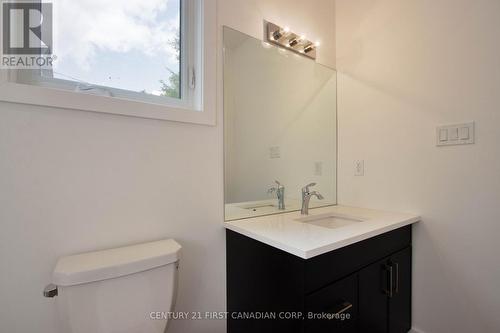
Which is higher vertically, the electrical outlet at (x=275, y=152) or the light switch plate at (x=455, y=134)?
the light switch plate at (x=455, y=134)

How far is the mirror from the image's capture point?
53.2 inches

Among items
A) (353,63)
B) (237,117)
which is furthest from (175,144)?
(353,63)

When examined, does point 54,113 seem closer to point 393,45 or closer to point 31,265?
point 31,265

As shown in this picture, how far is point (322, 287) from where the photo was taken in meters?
0.93

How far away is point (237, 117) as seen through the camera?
1.38 m

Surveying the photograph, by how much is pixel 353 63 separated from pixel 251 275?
5.40 ft

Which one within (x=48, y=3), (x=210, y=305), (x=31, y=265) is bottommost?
(x=210, y=305)

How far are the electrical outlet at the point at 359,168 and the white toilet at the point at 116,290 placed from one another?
138cm

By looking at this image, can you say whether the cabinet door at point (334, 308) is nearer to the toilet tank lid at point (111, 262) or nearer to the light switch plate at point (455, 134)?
the toilet tank lid at point (111, 262)

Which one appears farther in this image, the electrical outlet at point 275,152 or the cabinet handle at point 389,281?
the electrical outlet at point 275,152

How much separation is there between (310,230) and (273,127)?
799mm

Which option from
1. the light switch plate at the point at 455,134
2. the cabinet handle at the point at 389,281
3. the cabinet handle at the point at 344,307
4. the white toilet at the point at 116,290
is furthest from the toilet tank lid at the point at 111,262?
the light switch plate at the point at 455,134

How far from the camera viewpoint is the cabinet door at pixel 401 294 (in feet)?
4.17

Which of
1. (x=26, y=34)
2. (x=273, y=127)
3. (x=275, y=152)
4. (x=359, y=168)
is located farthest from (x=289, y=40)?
(x=26, y=34)
